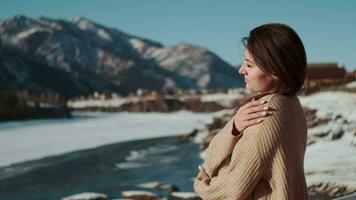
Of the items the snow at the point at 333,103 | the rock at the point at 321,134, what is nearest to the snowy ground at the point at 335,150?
the snow at the point at 333,103

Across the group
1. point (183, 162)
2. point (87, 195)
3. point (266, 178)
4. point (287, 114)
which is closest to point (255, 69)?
point (287, 114)

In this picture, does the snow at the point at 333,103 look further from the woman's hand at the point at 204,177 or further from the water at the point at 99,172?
the woman's hand at the point at 204,177

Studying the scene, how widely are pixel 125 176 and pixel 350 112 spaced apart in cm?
910

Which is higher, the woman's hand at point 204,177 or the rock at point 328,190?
the woman's hand at point 204,177

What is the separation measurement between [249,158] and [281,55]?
40cm

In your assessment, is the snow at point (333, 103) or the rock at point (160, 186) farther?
the snow at point (333, 103)

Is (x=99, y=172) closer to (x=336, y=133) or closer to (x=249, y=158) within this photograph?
(x=336, y=133)

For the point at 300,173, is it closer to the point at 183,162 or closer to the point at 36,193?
the point at 36,193

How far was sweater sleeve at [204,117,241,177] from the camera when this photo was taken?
80.0 inches

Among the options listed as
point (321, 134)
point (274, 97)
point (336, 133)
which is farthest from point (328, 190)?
point (321, 134)

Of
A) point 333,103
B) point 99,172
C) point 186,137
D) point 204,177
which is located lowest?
point 186,137

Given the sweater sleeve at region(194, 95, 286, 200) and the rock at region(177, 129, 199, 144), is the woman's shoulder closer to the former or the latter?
the sweater sleeve at region(194, 95, 286, 200)

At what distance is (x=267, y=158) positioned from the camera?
192 centimetres

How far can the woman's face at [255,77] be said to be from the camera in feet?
6.72
